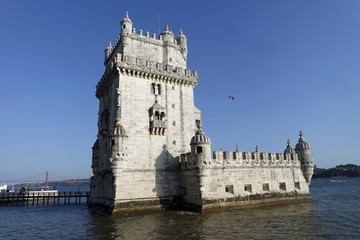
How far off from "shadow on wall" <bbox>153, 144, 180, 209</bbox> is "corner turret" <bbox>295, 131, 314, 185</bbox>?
59.8 ft

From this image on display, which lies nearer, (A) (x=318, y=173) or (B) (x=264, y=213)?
(B) (x=264, y=213)

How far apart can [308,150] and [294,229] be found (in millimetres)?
20822

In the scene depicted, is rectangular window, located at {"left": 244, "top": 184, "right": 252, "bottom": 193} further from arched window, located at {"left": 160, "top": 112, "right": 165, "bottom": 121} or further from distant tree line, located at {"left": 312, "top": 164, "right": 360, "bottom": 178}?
distant tree line, located at {"left": 312, "top": 164, "right": 360, "bottom": 178}

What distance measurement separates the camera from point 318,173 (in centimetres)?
18888

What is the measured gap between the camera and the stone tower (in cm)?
2801

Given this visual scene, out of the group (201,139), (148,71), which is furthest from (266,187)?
(148,71)

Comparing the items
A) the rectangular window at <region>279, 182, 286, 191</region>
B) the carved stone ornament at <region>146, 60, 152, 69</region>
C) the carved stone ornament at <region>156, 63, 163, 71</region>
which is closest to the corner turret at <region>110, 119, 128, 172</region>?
the carved stone ornament at <region>146, 60, 152, 69</region>

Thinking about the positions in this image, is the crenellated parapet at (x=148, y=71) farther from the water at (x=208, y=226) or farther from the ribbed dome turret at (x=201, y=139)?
the water at (x=208, y=226)

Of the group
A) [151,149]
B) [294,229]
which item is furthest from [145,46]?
[294,229]

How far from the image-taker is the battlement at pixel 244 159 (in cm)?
2941

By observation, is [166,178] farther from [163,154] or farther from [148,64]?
[148,64]

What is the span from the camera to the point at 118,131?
2767 centimetres

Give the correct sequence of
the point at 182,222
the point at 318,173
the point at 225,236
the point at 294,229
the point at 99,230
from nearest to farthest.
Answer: the point at 225,236 → the point at 294,229 → the point at 99,230 → the point at 182,222 → the point at 318,173

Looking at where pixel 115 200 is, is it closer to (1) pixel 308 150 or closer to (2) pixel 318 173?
(1) pixel 308 150
